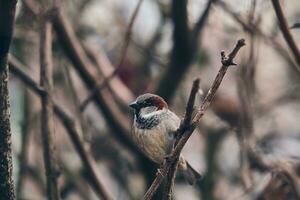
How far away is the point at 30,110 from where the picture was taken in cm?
371

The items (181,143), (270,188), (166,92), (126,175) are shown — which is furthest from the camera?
(126,175)

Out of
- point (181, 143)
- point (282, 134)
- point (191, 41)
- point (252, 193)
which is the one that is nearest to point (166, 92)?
point (191, 41)

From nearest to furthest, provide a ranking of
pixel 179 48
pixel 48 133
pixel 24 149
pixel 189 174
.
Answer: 1. pixel 48 133
2. pixel 189 174
3. pixel 179 48
4. pixel 24 149

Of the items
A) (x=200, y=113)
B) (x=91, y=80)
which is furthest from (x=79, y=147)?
(x=200, y=113)

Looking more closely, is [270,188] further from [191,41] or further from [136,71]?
[136,71]

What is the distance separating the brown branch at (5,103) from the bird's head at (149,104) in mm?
1023

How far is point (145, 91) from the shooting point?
159 inches

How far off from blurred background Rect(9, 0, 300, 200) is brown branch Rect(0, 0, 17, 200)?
37.8 inches

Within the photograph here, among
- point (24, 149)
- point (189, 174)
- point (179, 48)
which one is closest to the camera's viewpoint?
point (189, 174)

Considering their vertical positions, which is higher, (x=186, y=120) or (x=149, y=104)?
(x=186, y=120)

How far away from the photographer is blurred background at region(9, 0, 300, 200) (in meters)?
3.10

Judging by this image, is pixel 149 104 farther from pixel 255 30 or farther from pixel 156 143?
pixel 255 30

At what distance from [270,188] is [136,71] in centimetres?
173

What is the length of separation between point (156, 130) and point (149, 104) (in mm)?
200
